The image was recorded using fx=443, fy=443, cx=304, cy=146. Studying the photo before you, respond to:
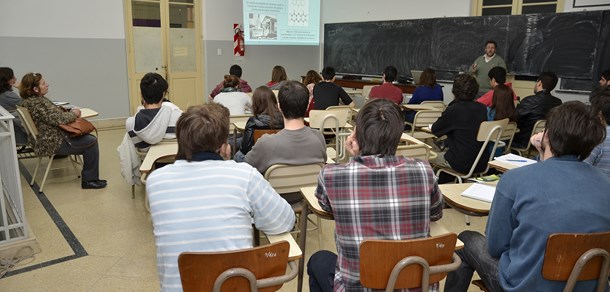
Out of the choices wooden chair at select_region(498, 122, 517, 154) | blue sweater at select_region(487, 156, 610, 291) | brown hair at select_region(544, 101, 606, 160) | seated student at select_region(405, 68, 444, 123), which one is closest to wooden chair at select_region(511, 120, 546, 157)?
wooden chair at select_region(498, 122, 517, 154)

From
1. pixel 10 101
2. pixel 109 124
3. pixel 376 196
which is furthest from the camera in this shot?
pixel 109 124

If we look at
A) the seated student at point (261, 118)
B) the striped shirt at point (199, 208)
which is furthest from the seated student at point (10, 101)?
the striped shirt at point (199, 208)

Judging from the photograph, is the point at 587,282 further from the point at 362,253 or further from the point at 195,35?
the point at 195,35

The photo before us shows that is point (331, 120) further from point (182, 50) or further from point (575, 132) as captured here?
point (182, 50)

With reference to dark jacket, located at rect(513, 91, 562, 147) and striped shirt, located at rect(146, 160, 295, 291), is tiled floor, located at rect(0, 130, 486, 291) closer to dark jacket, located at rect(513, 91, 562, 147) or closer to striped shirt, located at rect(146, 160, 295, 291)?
striped shirt, located at rect(146, 160, 295, 291)

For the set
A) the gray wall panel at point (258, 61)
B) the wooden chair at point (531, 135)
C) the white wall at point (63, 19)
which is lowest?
the wooden chair at point (531, 135)

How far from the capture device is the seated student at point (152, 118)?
3379mm

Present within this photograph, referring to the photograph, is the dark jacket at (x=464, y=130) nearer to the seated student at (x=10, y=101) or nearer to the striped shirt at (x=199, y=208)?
the striped shirt at (x=199, y=208)

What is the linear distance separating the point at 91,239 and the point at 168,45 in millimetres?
5326

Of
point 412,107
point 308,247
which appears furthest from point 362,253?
point 412,107

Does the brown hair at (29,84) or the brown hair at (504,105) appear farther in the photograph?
the brown hair at (504,105)

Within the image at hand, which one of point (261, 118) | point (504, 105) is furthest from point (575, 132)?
point (504, 105)

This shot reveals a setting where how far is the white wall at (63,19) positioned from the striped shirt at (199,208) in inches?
242

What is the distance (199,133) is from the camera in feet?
5.25
